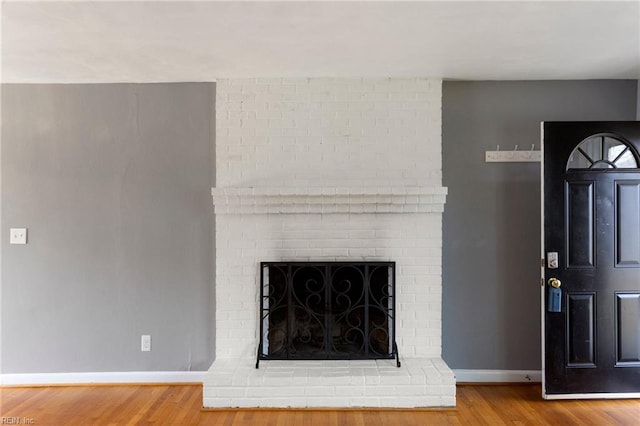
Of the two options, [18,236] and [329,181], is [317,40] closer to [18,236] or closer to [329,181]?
[329,181]

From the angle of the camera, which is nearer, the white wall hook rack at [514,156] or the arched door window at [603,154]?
the arched door window at [603,154]

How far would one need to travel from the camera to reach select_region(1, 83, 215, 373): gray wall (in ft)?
9.76

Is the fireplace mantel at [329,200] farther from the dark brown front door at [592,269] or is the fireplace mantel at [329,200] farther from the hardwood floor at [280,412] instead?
the hardwood floor at [280,412]

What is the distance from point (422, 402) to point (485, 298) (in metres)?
0.93

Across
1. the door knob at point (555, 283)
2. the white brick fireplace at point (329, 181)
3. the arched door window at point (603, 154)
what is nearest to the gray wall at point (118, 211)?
the white brick fireplace at point (329, 181)

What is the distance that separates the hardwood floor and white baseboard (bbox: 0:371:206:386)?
0.12 m

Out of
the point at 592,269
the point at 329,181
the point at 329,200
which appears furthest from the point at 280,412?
the point at 592,269

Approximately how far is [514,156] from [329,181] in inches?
55.5

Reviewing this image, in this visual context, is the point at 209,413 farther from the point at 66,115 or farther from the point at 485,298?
the point at 66,115

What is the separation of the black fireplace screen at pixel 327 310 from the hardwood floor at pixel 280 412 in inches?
17.2

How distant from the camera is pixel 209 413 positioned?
8.25 feet

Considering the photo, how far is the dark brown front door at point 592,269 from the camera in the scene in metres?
2.66

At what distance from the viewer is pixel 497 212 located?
2.96m

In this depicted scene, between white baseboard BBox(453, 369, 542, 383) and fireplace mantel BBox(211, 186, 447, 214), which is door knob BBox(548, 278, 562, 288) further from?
fireplace mantel BBox(211, 186, 447, 214)
